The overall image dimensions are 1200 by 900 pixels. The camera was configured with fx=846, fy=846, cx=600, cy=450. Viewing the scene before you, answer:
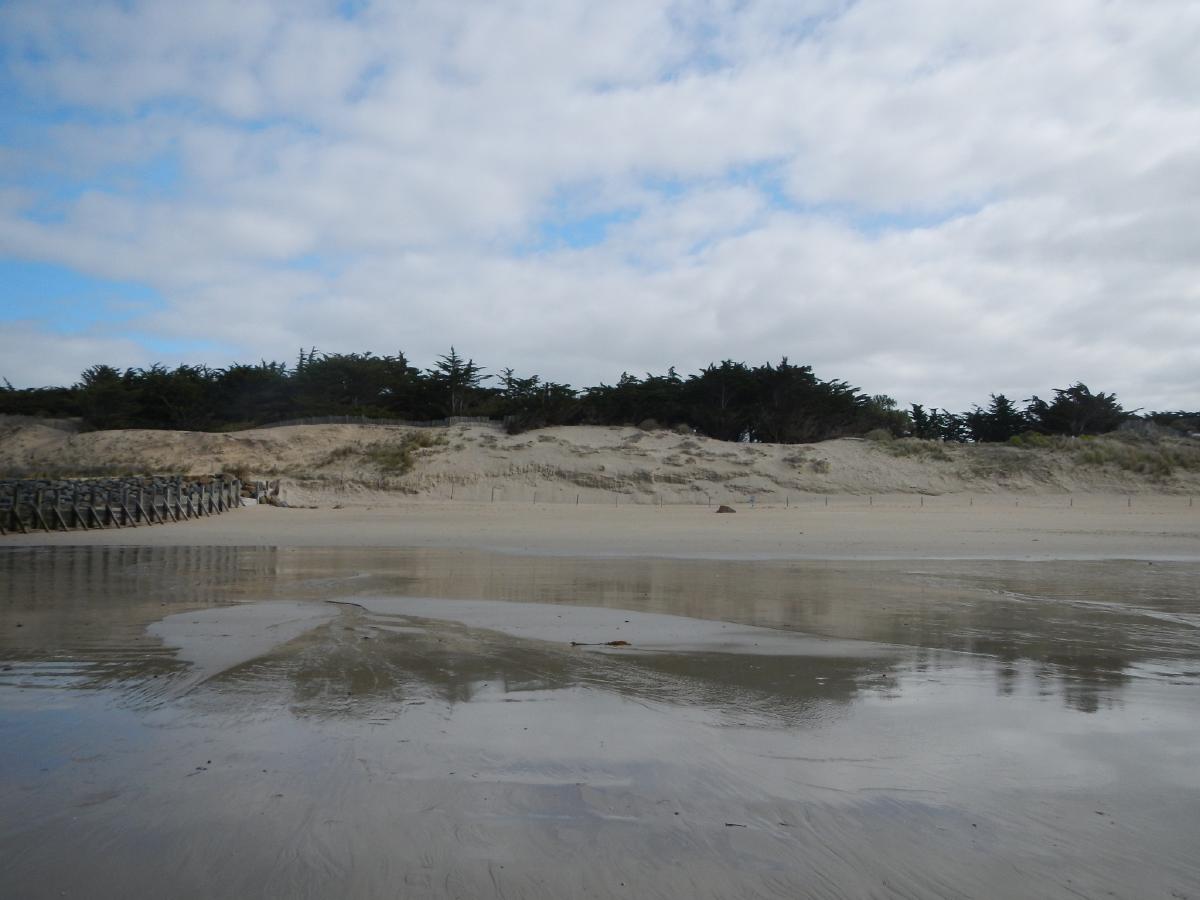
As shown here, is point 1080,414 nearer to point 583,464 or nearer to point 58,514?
point 583,464

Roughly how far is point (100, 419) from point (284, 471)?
17454mm

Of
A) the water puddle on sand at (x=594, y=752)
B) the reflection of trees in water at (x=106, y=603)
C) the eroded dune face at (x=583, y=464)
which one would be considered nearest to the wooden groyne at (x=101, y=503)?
the reflection of trees in water at (x=106, y=603)

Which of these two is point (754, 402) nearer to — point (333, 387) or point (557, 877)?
point (333, 387)

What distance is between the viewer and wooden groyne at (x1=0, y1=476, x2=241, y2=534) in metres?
21.6

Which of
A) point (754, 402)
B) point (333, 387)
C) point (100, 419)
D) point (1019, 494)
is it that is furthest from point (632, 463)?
point (100, 419)

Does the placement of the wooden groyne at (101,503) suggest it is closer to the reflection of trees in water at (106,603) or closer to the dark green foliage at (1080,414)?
the reflection of trees in water at (106,603)

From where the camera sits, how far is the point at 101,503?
22.9 m

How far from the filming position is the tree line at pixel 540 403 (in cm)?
4300

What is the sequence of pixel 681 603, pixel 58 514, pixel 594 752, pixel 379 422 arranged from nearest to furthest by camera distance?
pixel 594 752 < pixel 681 603 < pixel 58 514 < pixel 379 422

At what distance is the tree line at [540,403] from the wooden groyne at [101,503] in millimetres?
17117

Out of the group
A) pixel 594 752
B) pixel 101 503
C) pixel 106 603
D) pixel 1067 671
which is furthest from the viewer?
pixel 101 503

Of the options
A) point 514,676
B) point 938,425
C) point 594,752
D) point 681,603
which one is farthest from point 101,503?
point 938,425

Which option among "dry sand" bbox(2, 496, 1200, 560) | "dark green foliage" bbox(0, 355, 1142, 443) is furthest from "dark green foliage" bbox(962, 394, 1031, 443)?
"dry sand" bbox(2, 496, 1200, 560)

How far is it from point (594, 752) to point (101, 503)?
74.1 feet
